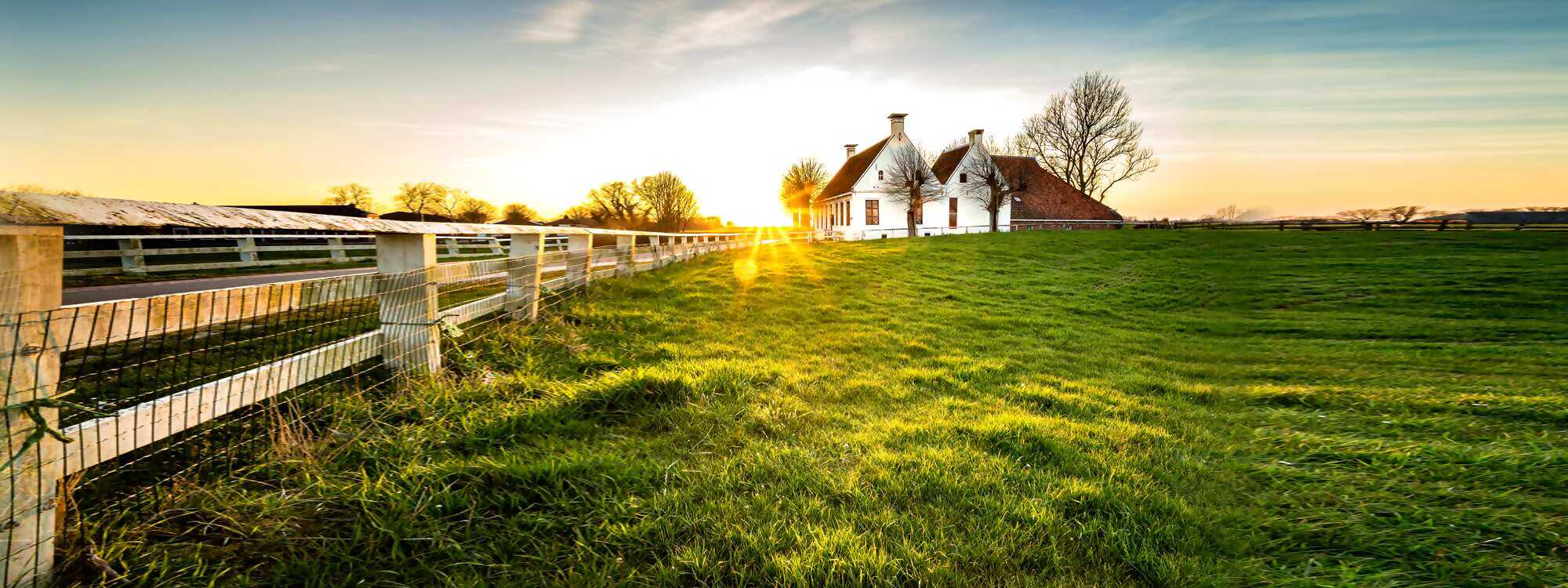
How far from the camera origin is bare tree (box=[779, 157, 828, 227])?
5691 cm

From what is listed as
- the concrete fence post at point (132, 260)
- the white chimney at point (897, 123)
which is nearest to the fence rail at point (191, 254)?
the concrete fence post at point (132, 260)

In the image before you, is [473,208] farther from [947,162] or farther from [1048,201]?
[1048,201]

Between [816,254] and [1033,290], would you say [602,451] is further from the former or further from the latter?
[816,254]

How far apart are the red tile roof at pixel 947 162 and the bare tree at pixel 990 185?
2.99 ft

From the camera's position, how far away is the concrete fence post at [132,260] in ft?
39.1

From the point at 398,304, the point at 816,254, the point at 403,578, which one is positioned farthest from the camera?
the point at 816,254

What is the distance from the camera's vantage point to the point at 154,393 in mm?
2021

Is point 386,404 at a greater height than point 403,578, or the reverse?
point 386,404

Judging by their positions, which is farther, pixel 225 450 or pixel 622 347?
pixel 622 347

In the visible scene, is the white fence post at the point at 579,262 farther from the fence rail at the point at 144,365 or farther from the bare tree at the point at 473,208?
the bare tree at the point at 473,208

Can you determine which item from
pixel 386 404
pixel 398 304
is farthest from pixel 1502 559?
pixel 398 304

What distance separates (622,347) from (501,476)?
2.88 metres

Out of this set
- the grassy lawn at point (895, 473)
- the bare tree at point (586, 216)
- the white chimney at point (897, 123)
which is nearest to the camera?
the grassy lawn at point (895, 473)

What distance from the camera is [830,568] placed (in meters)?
2.11
